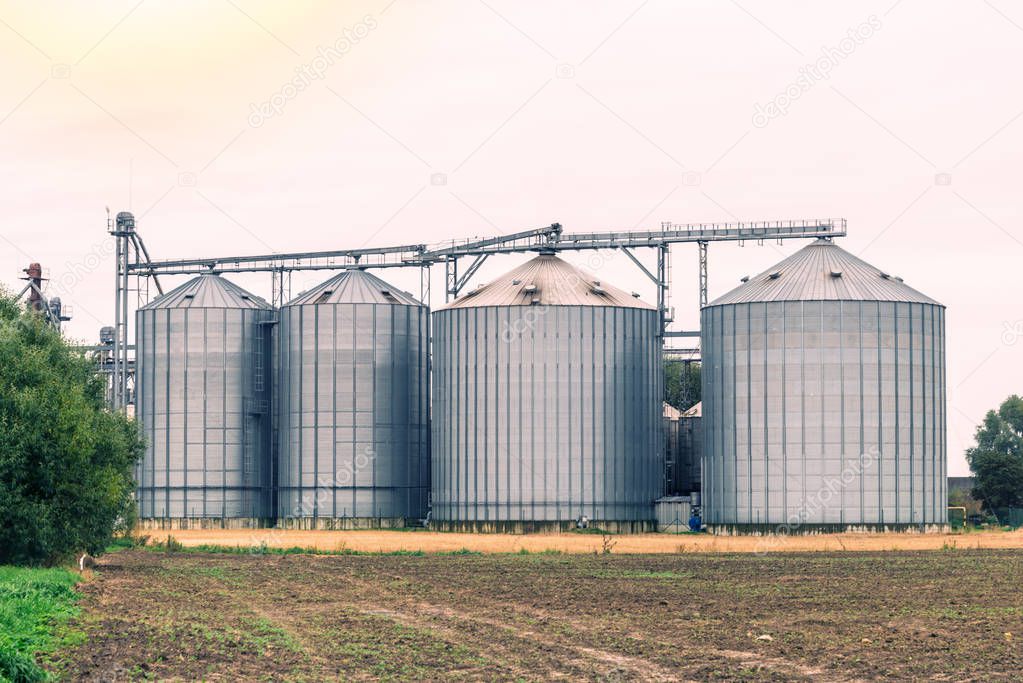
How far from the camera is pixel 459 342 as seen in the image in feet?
412

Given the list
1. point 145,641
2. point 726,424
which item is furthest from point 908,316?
point 145,641

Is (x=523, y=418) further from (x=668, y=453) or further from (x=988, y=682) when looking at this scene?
(x=988, y=682)

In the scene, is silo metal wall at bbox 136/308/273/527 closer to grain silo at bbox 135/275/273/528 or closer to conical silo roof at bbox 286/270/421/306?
grain silo at bbox 135/275/273/528

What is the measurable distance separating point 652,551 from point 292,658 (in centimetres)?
5660

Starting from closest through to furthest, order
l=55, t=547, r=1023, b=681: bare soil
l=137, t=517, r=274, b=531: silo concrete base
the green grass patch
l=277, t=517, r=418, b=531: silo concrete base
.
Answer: the green grass patch < l=55, t=547, r=1023, b=681: bare soil < l=277, t=517, r=418, b=531: silo concrete base < l=137, t=517, r=274, b=531: silo concrete base

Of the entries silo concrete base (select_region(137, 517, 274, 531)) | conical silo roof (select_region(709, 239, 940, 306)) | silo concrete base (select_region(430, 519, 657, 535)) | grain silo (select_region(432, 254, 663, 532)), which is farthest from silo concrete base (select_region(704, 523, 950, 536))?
silo concrete base (select_region(137, 517, 274, 531))

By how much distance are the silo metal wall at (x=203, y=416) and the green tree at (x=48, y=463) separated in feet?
189

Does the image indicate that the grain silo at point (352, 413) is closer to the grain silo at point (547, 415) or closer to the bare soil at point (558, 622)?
the grain silo at point (547, 415)

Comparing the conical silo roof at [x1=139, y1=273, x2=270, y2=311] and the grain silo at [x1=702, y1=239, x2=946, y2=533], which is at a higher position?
the conical silo roof at [x1=139, y1=273, x2=270, y2=311]

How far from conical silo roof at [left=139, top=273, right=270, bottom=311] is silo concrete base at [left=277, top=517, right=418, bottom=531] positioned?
20105 millimetres

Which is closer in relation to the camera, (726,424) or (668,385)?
(726,424)

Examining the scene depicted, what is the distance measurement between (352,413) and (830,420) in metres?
41.1

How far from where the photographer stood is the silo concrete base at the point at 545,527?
Answer: 12025 centimetres

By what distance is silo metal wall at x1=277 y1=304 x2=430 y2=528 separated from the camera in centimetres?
13175
